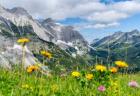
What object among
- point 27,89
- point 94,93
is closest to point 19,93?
point 27,89

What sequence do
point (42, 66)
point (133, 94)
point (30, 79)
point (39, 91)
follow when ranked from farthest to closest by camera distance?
point (30, 79) < point (133, 94) < point (42, 66) < point (39, 91)

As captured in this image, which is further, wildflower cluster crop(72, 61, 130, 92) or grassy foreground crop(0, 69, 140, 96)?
wildflower cluster crop(72, 61, 130, 92)

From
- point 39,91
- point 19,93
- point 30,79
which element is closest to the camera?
point 19,93

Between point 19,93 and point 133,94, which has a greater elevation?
point 19,93

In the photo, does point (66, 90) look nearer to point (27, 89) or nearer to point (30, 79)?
point (27, 89)

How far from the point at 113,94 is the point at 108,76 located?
72 cm

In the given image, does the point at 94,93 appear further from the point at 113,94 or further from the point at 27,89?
the point at 27,89

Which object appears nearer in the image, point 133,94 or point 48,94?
point 48,94

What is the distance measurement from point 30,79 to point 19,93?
7.41 feet

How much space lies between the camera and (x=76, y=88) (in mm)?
6949

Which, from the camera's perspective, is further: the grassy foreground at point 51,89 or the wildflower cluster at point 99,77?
the wildflower cluster at point 99,77

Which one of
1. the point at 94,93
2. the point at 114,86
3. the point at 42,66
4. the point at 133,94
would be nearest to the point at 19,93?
the point at 42,66

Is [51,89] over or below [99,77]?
below

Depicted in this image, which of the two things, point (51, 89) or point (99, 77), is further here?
point (99, 77)
